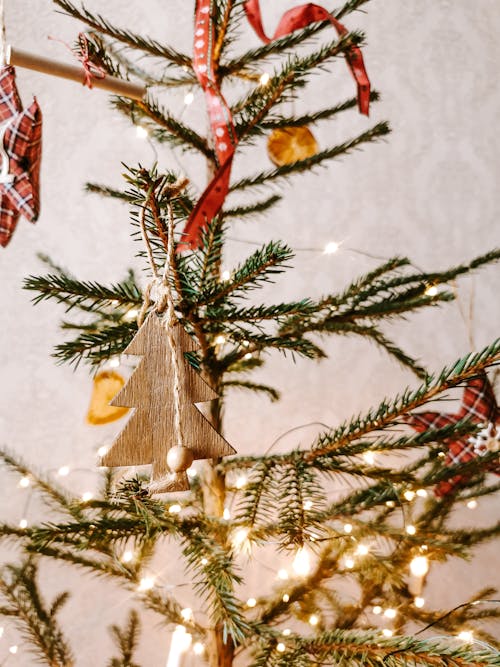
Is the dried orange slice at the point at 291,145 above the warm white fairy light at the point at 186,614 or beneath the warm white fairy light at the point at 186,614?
above

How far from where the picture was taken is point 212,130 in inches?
24.9

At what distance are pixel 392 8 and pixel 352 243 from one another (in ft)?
2.38

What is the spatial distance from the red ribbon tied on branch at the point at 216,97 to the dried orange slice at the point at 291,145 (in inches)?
5.6

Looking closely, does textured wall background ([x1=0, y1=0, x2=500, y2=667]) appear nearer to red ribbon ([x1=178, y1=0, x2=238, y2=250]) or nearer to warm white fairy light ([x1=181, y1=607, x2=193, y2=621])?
warm white fairy light ([x1=181, y1=607, x2=193, y2=621])

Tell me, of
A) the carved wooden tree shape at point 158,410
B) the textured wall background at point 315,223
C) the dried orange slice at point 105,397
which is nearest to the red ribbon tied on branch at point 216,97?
the carved wooden tree shape at point 158,410

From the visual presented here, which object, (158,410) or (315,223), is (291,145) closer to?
(158,410)

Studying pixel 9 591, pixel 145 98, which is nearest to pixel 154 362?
pixel 145 98

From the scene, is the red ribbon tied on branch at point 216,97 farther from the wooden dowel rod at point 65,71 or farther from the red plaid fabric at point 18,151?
the red plaid fabric at point 18,151

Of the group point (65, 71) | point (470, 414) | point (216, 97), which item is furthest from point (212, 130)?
point (470, 414)

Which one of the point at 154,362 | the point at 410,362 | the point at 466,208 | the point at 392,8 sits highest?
the point at 392,8

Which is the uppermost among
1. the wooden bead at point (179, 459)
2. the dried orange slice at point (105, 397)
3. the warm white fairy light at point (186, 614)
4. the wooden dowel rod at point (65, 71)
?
the wooden dowel rod at point (65, 71)

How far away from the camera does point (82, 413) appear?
55.7 inches

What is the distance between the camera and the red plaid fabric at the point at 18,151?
1.95ft

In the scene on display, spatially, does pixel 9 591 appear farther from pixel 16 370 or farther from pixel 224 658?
pixel 16 370
